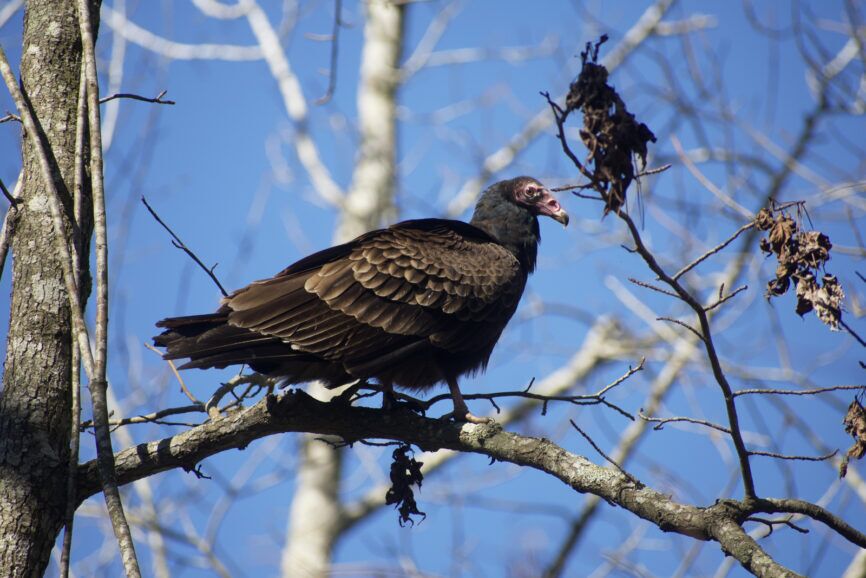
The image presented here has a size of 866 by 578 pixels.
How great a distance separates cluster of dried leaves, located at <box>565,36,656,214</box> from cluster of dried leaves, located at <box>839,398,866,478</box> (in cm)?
94

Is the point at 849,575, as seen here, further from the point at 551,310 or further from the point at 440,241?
the point at 551,310

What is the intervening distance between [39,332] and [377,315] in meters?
1.40

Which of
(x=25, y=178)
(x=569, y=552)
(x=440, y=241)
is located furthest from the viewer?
(x=569, y=552)

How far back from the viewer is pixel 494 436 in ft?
10.0

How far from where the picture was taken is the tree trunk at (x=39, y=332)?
7.89 ft

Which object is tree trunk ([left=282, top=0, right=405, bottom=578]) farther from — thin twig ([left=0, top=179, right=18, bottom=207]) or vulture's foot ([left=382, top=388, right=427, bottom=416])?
thin twig ([left=0, top=179, right=18, bottom=207])

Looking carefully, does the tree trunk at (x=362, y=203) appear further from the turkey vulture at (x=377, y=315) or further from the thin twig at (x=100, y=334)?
the thin twig at (x=100, y=334)

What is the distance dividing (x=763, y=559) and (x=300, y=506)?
594 centimetres

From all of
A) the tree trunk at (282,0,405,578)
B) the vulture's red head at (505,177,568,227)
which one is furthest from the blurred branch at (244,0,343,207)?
the vulture's red head at (505,177,568,227)

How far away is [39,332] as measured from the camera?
2.55 metres

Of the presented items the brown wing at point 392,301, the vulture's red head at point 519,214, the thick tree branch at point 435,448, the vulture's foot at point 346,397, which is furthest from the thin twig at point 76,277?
the vulture's red head at point 519,214

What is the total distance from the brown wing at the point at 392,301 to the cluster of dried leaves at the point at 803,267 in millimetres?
1536

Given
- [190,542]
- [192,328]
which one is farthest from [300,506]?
[192,328]

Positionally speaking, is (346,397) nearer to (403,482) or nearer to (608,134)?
(403,482)
